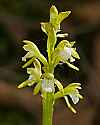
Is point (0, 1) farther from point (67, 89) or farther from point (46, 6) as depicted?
point (67, 89)

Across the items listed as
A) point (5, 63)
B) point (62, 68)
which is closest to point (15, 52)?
point (5, 63)

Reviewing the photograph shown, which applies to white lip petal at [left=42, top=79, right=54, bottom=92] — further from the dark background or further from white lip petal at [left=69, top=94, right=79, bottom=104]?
the dark background

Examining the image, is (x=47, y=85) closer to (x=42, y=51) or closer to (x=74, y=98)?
(x=74, y=98)

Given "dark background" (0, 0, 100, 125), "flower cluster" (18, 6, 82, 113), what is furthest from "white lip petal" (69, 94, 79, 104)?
"dark background" (0, 0, 100, 125)

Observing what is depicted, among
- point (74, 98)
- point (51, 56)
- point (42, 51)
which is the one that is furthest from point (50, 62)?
point (42, 51)

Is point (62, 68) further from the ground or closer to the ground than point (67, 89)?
closer to the ground

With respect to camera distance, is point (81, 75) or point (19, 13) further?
point (19, 13)

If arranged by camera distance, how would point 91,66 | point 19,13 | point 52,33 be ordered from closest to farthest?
point 52,33 → point 91,66 → point 19,13
